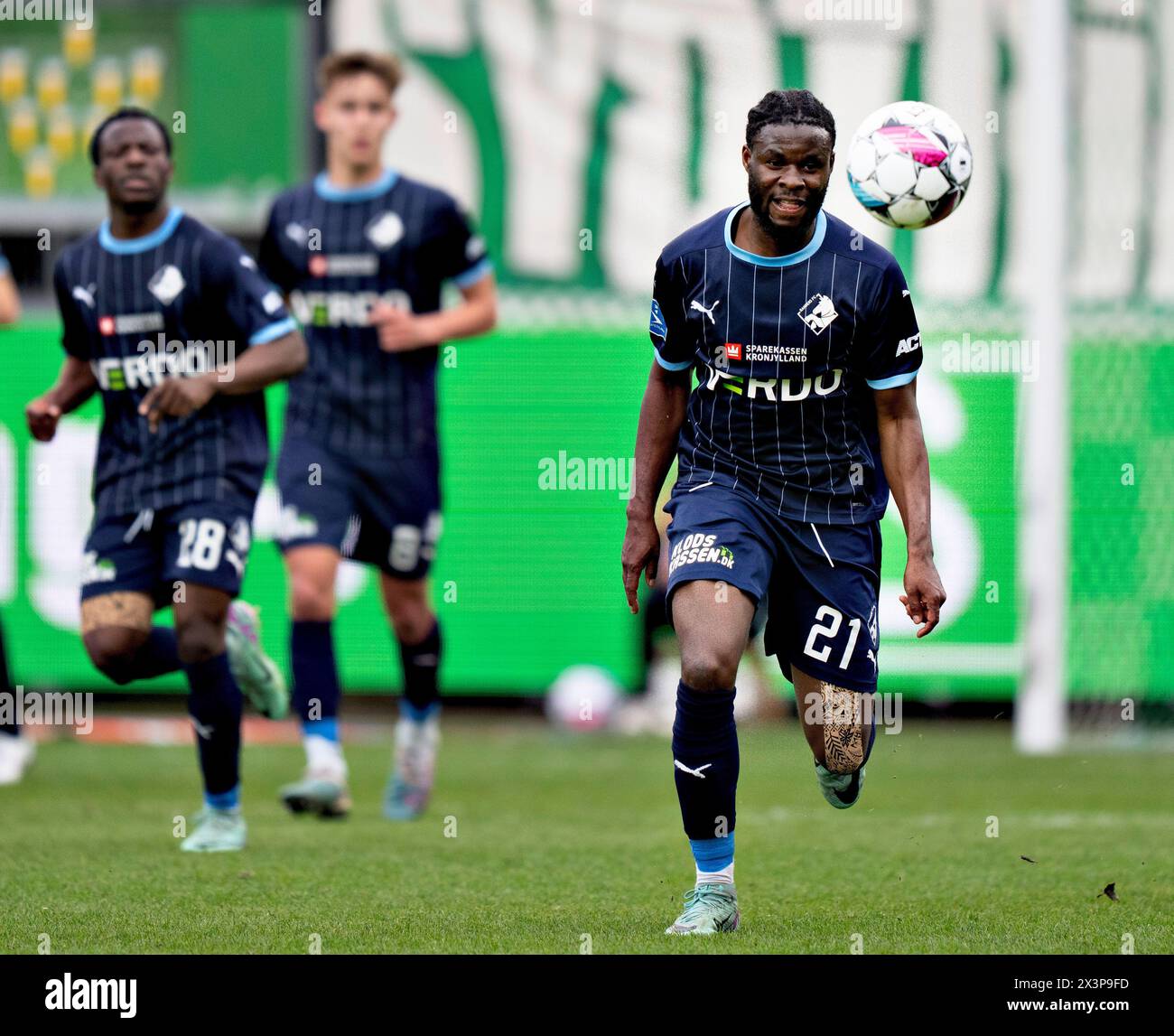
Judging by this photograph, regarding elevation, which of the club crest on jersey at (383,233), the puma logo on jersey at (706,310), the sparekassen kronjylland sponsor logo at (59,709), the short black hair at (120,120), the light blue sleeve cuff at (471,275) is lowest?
the sparekassen kronjylland sponsor logo at (59,709)

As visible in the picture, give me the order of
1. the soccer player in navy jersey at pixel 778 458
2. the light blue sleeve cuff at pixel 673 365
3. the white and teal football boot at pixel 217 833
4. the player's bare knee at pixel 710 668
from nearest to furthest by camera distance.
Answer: the player's bare knee at pixel 710 668 → the soccer player in navy jersey at pixel 778 458 → the light blue sleeve cuff at pixel 673 365 → the white and teal football boot at pixel 217 833

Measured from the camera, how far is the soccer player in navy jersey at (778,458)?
5.36 m

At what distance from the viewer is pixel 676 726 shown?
5.37 meters

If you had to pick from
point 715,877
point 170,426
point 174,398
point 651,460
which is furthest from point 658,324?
point 170,426

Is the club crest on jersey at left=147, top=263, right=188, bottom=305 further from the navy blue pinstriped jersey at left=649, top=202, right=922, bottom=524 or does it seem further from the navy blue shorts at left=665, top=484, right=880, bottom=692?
the navy blue shorts at left=665, top=484, right=880, bottom=692

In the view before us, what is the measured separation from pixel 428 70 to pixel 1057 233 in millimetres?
4028

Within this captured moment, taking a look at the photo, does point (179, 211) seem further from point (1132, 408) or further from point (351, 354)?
A: point (1132, 408)

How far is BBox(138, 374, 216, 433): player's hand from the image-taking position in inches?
260

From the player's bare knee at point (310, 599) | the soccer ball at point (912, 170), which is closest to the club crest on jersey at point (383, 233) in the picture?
the player's bare knee at point (310, 599)

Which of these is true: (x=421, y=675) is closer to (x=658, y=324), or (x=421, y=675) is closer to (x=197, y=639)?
(x=197, y=639)

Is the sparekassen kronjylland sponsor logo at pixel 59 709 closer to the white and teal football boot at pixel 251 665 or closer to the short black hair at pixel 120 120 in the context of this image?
the white and teal football boot at pixel 251 665

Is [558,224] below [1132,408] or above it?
above
